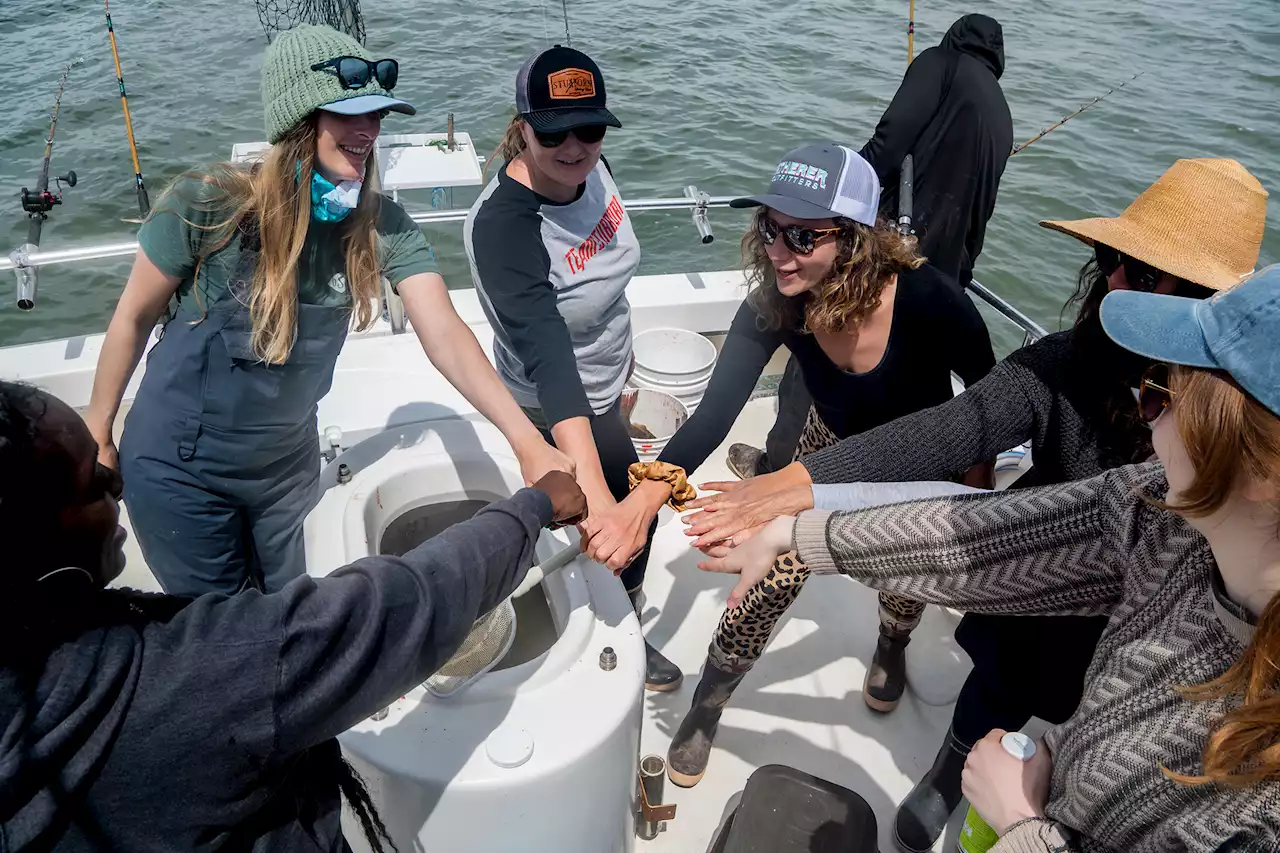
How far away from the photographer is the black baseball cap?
5.83 ft

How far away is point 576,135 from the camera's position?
182cm

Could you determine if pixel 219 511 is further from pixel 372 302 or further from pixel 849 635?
pixel 849 635

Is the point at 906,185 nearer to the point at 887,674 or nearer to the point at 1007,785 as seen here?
the point at 887,674

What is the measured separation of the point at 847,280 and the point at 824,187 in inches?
8.5

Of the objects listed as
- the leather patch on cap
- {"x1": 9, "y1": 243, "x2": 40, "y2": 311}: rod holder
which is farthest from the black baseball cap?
{"x1": 9, "y1": 243, "x2": 40, "y2": 311}: rod holder

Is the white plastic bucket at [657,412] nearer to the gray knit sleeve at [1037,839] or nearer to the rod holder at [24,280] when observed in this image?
Answer: the rod holder at [24,280]

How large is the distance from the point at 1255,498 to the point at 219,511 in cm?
182

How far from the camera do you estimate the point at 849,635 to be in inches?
103

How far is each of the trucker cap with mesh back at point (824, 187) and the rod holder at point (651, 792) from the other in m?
1.32

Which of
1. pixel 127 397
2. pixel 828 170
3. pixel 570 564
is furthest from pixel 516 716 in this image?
pixel 127 397

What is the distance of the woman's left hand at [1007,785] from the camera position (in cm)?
112

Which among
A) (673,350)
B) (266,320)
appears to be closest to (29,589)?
(266,320)

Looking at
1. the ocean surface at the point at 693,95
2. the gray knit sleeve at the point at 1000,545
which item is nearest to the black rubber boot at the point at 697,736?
the gray knit sleeve at the point at 1000,545

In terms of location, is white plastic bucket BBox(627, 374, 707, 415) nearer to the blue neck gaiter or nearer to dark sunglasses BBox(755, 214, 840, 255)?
dark sunglasses BBox(755, 214, 840, 255)
